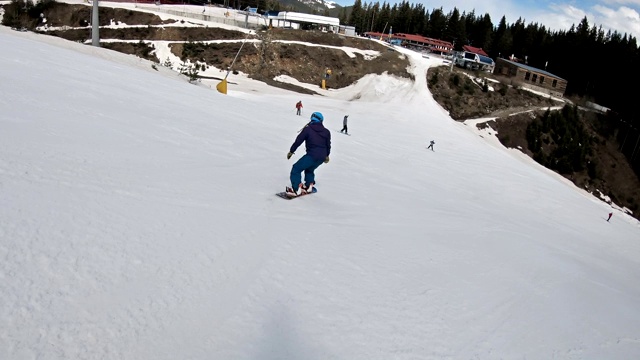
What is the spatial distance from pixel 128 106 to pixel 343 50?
4953 centimetres

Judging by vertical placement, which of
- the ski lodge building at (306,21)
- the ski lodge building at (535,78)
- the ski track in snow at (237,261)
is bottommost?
the ski track in snow at (237,261)

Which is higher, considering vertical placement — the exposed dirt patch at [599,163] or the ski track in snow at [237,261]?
the ski track in snow at [237,261]

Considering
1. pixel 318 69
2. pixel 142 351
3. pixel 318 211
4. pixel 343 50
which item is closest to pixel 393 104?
pixel 318 69

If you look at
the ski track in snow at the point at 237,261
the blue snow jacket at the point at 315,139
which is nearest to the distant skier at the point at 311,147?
the blue snow jacket at the point at 315,139

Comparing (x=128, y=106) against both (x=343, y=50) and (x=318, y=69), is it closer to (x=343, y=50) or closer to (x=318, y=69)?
(x=318, y=69)

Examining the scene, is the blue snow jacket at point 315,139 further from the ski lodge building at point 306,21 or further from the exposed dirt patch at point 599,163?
the ski lodge building at point 306,21

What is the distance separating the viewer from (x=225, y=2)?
10300 centimetres

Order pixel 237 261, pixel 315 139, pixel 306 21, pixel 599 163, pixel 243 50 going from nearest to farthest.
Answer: pixel 237 261
pixel 315 139
pixel 599 163
pixel 243 50
pixel 306 21

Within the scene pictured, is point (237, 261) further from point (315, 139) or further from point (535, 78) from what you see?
point (535, 78)

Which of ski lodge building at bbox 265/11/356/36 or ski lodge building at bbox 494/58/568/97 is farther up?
ski lodge building at bbox 265/11/356/36

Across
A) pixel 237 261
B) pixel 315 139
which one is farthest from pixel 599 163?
pixel 237 261

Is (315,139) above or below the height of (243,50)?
below

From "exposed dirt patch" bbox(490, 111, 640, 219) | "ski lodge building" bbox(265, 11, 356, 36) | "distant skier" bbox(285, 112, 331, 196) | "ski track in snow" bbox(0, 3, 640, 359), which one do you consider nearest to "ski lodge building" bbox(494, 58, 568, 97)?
"exposed dirt patch" bbox(490, 111, 640, 219)

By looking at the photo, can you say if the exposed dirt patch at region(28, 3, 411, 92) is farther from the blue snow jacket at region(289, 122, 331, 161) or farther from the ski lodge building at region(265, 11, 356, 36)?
the blue snow jacket at region(289, 122, 331, 161)
